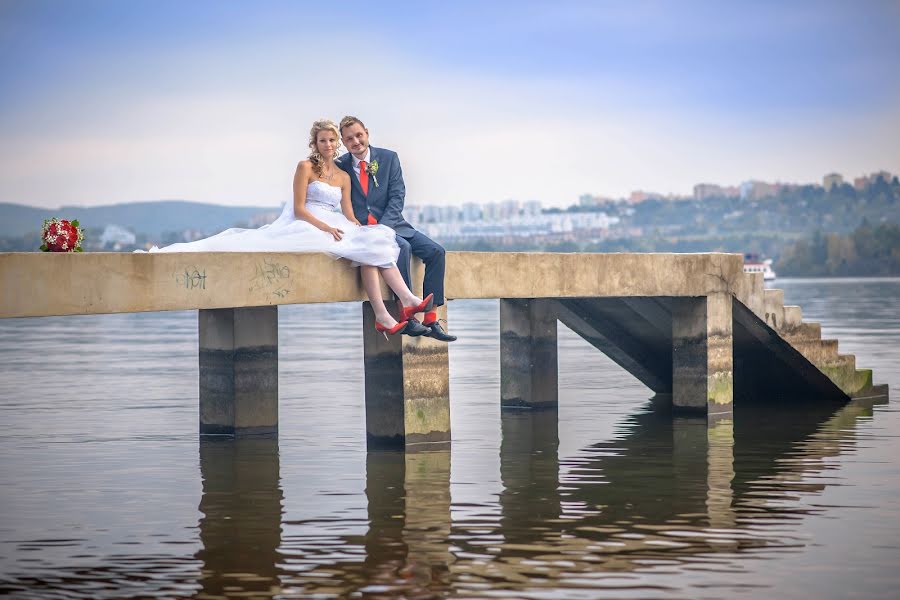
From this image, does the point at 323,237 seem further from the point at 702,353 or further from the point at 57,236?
the point at 702,353

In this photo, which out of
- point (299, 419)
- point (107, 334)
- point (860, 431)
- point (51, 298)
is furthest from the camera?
point (107, 334)

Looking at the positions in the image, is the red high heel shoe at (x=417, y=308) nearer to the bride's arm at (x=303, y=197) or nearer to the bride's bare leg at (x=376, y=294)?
the bride's bare leg at (x=376, y=294)

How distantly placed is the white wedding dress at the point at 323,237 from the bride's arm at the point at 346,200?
0.24ft

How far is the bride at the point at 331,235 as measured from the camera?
17.8 meters

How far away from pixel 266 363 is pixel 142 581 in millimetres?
9096

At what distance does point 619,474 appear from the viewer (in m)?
18.9

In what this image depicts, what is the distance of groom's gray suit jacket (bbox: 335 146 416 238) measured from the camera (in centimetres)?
1819

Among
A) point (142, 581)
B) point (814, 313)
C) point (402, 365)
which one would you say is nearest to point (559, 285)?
point (402, 365)

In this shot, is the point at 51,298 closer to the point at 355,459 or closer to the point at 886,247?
the point at 355,459

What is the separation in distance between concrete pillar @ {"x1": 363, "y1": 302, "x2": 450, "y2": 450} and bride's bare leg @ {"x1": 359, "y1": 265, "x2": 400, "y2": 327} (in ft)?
3.11

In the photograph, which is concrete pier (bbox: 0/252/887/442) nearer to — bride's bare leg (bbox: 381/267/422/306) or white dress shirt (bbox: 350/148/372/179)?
bride's bare leg (bbox: 381/267/422/306)

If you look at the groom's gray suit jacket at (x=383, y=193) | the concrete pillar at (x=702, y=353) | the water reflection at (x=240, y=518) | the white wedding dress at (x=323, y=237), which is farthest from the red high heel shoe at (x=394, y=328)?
the concrete pillar at (x=702, y=353)

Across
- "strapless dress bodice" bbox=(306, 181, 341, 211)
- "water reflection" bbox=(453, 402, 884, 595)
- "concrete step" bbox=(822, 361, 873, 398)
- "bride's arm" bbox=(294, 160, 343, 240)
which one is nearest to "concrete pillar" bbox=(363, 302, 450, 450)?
"water reflection" bbox=(453, 402, 884, 595)

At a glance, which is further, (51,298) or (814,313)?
(814,313)
